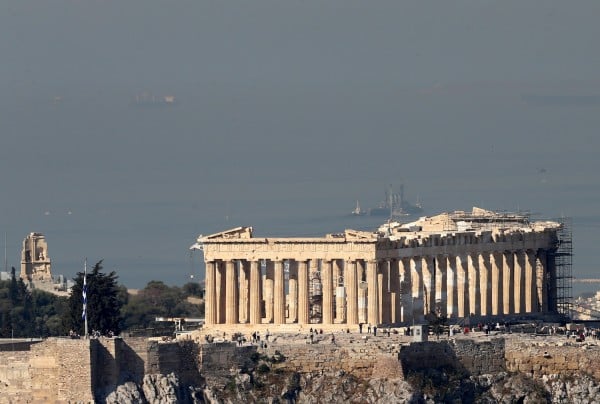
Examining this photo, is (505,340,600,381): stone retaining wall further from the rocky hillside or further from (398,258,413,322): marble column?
(398,258,413,322): marble column

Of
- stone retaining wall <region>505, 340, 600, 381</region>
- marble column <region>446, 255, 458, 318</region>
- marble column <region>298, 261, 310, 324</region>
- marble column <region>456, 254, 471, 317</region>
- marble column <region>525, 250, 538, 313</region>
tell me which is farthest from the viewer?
marble column <region>525, 250, 538, 313</region>

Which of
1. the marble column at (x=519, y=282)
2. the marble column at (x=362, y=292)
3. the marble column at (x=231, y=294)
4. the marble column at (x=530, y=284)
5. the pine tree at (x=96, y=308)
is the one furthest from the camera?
the marble column at (x=530, y=284)

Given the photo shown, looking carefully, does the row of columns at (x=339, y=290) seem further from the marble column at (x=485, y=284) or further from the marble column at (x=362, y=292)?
the marble column at (x=485, y=284)

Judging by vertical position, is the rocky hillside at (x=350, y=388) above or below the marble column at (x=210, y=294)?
below

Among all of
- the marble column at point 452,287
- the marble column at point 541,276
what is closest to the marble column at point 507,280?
the marble column at point 541,276

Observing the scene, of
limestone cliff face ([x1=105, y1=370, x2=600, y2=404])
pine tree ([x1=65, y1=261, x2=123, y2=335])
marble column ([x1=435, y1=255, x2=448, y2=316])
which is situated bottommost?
limestone cliff face ([x1=105, y1=370, x2=600, y2=404])

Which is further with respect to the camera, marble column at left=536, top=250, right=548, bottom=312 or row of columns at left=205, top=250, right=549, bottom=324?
marble column at left=536, top=250, right=548, bottom=312

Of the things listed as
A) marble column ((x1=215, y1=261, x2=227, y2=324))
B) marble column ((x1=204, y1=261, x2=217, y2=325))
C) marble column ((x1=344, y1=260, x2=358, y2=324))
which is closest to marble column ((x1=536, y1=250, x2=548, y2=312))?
marble column ((x1=344, y1=260, x2=358, y2=324))
